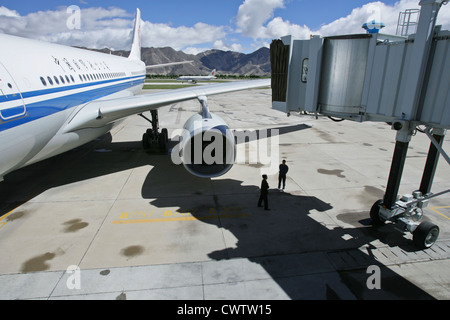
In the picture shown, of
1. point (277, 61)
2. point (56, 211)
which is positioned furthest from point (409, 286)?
point (56, 211)

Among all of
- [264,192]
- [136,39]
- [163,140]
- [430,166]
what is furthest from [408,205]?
[136,39]

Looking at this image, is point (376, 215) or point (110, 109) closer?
point (376, 215)

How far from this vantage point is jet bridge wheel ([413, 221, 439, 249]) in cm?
690

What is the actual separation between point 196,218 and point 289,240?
2.77 m

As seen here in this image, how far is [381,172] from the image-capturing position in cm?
1230

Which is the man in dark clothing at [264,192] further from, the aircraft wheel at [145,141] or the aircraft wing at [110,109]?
the aircraft wheel at [145,141]

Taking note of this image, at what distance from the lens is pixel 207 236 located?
7492 mm

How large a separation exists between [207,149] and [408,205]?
5907 mm

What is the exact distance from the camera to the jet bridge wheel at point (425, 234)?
6.90 meters

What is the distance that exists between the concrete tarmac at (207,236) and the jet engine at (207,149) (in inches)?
49.3

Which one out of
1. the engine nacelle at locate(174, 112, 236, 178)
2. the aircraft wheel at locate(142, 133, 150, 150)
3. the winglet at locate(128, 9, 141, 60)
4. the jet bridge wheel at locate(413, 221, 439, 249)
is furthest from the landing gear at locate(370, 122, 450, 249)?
the winglet at locate(128, 9, 141, 60)

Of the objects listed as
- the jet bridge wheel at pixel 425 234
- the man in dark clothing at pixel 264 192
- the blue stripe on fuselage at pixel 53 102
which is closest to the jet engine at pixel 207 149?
the man in dark clothing at pixel 264 192

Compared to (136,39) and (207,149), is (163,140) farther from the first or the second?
(136,39)
